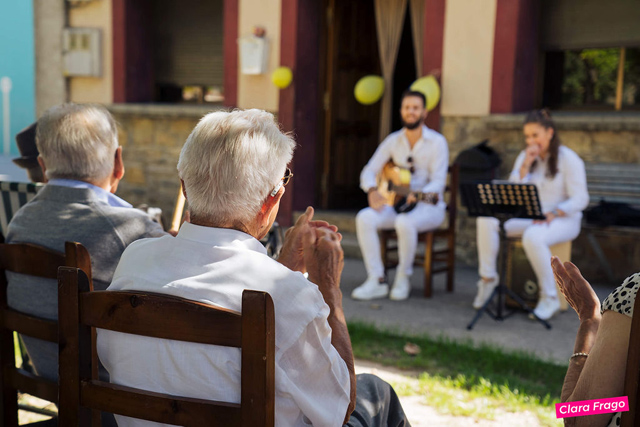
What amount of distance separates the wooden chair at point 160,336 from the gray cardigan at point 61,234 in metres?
0.64

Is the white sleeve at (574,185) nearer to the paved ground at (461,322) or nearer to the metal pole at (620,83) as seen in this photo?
the paved ground at (461,322)

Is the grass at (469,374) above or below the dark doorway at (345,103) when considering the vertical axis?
below

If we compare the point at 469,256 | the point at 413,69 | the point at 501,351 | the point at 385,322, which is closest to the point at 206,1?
the point at 413,69

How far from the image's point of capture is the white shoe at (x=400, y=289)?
5.54 meters

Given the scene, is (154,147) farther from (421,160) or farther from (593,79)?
(593,79)

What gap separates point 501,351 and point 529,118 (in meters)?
1.82

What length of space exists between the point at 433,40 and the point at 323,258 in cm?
551

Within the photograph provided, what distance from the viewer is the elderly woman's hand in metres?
1.74

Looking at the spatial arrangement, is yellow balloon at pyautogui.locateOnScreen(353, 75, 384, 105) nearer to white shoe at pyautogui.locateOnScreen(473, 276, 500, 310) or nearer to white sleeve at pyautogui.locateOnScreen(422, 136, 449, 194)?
white sleeve at pyautogui.locateOnScreen(422, 136, 449, 194)

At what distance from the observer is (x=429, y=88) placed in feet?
21.8

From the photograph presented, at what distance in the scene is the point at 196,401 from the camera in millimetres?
1388

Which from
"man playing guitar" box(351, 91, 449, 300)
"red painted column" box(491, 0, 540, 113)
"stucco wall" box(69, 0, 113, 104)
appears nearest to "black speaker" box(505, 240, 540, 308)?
"man playing guitar" box(351, 91, 449, 300)

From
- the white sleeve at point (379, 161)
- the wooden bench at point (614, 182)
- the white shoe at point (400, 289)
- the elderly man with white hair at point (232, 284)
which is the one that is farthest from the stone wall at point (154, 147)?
the elderly man with white hair at point (232, 284)

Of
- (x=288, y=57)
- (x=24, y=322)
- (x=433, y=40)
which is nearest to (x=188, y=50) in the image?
(x=288, y=57)
